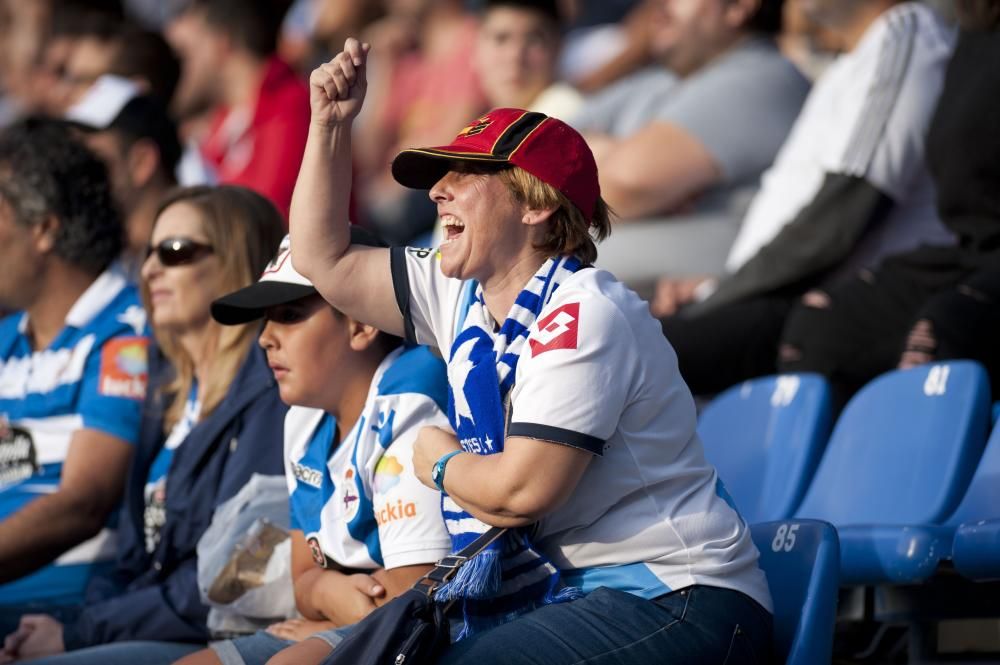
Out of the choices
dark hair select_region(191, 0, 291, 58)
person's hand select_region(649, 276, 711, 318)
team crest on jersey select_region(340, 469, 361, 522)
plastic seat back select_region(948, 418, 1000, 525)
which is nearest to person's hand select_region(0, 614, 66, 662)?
team crest on jersey select_region(340, 469, 361, 522)

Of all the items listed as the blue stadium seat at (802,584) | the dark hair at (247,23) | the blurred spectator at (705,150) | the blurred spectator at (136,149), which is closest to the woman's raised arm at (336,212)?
the blue stadium seat at (802,584)

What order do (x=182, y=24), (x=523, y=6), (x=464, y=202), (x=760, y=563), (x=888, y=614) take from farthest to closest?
(x=182, y=24) < (x=523, y=6) < (x=888, y=614) < (x=760, y=563) < (x=464, y=202)

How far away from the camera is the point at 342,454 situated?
2740 mm

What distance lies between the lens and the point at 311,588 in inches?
107

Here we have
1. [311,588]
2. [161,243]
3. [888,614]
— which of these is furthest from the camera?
[161,243]

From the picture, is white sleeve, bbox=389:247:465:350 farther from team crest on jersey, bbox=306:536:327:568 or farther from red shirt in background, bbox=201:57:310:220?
red shirt in background, bbox=201:57:310:220

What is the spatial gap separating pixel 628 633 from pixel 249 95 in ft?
15.6

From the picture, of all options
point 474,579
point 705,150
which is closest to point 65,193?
point 705,150

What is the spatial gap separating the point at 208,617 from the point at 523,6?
3.62 metres

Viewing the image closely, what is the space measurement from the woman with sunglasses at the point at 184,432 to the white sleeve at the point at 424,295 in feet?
2.51

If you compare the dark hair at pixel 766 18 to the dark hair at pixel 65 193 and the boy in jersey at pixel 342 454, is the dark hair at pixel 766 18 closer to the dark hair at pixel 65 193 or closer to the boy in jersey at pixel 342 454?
the dark hair at pixel 65 193

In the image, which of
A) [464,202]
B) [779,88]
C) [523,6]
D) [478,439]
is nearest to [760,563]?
[478,439]

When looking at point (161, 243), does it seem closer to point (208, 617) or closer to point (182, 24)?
point (208, 617)

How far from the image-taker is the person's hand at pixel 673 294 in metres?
4.76
